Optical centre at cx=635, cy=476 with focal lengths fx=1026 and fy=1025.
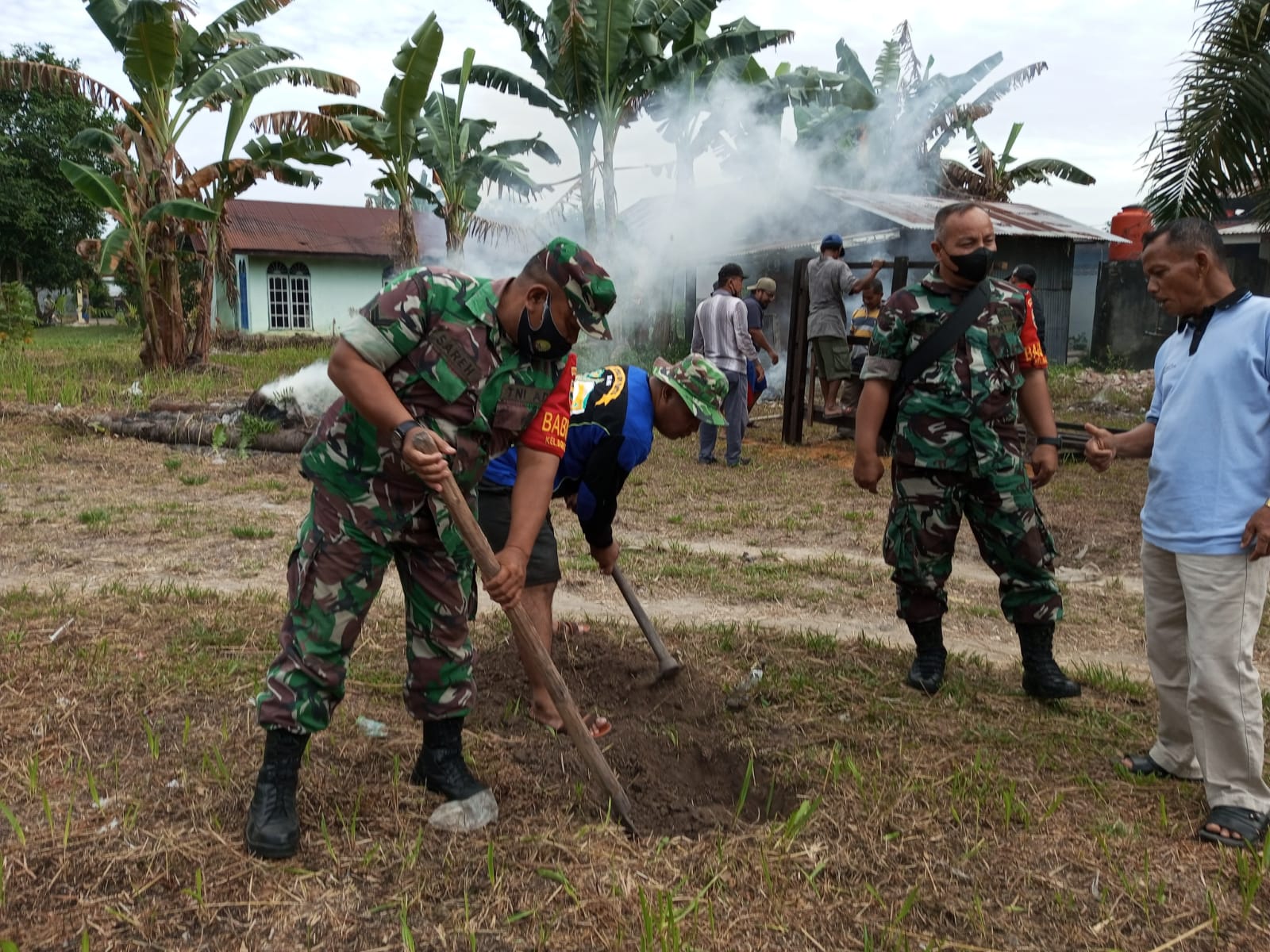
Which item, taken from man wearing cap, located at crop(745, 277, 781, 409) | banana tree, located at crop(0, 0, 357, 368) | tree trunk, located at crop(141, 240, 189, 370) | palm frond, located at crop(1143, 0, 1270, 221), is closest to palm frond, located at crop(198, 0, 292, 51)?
banana tree, located at crop(0, 0, 357, 368)

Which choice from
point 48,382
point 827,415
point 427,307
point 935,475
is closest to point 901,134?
point 827,415

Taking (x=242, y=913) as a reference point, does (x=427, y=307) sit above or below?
above

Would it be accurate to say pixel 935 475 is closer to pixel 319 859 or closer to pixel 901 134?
pixel 319 859

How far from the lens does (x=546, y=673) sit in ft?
9.27

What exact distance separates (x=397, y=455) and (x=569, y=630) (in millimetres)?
2150

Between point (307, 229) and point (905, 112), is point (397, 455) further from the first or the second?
point (307, 229)

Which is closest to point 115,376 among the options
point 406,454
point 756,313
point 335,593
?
point 756,313

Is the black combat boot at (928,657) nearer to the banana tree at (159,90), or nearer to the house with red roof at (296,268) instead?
the banana tree at (159,90)

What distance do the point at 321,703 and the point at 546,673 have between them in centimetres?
60

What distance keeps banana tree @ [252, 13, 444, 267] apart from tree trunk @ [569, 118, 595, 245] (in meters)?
2.85

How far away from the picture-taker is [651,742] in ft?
11.8

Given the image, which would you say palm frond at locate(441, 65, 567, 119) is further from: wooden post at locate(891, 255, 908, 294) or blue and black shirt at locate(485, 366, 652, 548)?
blue and black shirt at locate(485, 366, 652, 548)

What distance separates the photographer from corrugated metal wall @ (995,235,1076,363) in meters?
17.4

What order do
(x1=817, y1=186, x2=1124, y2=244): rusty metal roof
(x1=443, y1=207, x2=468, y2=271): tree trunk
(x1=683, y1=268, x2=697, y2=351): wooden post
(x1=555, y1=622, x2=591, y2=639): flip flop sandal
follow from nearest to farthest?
(x1=555, y1=622, x2=591, y2=639): flip flop sandal
(x1=817, y1=186, x2=1124, y2=244): rusty metal roof
(x1=683, y1=268, x2=697, y2=351): wooden post
(x1=443, y1=207, x2=468, y2=271): tree trunk
